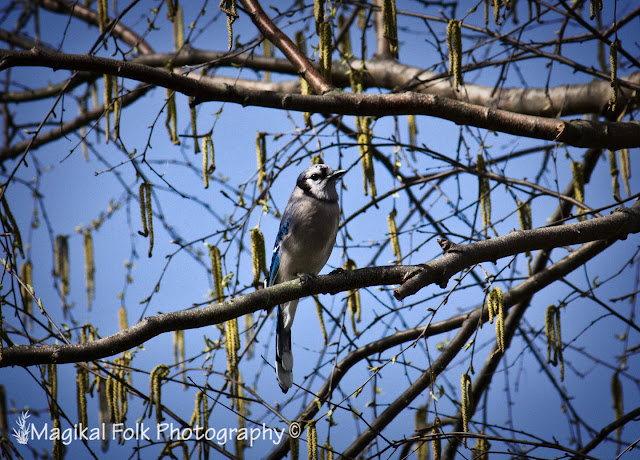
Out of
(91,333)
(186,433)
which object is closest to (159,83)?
(91,333)

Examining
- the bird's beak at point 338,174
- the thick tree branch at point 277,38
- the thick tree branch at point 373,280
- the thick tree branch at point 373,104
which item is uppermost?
the thick tree branch at point 277,38

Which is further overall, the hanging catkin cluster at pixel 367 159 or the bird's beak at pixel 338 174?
the bird's beak at pixel 338 174

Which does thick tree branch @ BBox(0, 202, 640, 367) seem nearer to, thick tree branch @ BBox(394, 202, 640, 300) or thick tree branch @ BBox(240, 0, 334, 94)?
thick tree branch @ BBox(394, 202, 640, 300)

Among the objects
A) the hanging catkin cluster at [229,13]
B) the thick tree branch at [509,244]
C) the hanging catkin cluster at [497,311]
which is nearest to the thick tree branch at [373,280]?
the thick tree branch at [509,244]

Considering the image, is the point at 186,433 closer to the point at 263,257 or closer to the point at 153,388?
the point at 153,388

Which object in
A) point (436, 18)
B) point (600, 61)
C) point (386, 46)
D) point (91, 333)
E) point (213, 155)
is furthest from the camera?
point (386, 46)

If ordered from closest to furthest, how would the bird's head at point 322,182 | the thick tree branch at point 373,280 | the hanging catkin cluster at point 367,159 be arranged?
the thick tree branch at point 373,280 → the hanging catkin cluster at point 367,159 → the bird's head at point 322,182

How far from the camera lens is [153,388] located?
7.74ft

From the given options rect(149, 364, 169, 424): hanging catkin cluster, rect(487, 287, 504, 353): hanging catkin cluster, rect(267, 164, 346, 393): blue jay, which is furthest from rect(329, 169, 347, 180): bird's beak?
rect(149, 364, 169, 424): hanging catkin cluster

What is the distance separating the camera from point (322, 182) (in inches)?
139

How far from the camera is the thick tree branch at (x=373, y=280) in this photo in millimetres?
2020

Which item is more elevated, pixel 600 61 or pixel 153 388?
pixel 600 61

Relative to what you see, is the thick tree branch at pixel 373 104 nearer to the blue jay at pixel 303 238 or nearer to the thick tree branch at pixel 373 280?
the thick tree branch at pixel 373 280

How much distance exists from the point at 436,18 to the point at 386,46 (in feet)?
3.71
